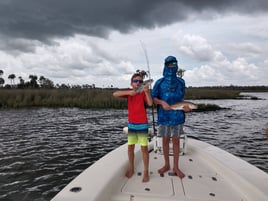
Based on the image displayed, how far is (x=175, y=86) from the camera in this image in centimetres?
378

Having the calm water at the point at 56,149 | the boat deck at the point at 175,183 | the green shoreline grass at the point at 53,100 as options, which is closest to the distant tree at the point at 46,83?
the green shoreline grass at the point at 53,100

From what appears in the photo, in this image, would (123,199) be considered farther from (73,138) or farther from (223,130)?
(223,130)

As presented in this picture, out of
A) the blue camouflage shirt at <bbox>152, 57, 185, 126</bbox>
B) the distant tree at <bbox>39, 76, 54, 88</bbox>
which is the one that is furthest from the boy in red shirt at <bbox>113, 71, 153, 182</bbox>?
the distant tree at <bbox>39, 76, 54, 88</bbox>

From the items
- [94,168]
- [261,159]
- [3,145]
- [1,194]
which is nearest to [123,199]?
[94,168]

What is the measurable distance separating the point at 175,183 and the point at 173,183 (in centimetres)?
3

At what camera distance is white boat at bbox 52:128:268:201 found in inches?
110

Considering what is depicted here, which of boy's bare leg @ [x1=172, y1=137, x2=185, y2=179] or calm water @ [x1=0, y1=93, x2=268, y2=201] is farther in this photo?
calm water @ [x1=0, y1=93, x2=268, y2=201]

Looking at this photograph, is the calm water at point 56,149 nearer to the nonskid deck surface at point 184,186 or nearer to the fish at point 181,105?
the nonskid deck surface at point 184,186

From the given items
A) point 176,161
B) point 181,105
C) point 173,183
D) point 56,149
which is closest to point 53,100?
point 56,149

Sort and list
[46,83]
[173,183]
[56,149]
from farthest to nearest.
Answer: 1. [46,83]
2. [56,149]
3. [173,183]

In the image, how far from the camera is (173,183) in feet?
10.8

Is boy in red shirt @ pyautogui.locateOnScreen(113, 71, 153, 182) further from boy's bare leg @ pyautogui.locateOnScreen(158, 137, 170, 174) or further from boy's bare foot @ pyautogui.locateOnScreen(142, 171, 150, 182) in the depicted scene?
boy's bare leg @ pyautogui.locateOnScreen(158, 137, 170, 174)

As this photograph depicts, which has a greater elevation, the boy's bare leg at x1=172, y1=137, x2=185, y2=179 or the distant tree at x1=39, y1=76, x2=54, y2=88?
the distant tree at x1=39, y1=76, x2=54, y2=88

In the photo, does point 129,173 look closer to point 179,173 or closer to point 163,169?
point 163,169
